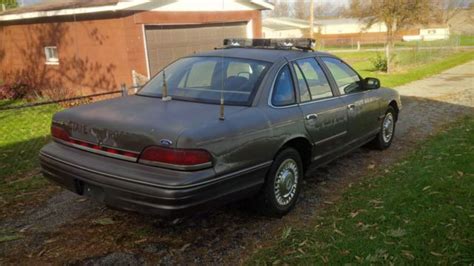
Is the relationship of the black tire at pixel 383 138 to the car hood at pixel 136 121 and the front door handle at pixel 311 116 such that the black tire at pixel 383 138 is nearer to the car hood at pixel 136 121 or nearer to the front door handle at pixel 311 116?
the front door handle at pixel 311 116

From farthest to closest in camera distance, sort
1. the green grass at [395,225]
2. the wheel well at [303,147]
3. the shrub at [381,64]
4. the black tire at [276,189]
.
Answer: the shrub at [381,64]
the wheel well at [303,147]
the black tire at [276,189]
the green grass at [395,225]

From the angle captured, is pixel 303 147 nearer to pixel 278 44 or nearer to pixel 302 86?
pixel 302 86

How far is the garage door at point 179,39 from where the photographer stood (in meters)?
12.5

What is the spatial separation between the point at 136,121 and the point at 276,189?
1.48 metres

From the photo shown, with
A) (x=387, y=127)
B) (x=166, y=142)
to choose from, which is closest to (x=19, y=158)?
(x=166, y=142)

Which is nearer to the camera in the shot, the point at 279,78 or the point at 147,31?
the point at 279,78

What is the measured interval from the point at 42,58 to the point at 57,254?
12.3 m

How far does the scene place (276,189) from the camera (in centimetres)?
407

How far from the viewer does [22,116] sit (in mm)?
10484

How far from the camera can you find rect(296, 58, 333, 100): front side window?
460cm

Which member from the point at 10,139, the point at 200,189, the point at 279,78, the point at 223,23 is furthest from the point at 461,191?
the point at 223,23

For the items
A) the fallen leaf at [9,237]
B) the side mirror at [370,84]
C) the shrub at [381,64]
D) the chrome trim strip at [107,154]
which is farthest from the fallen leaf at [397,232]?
the shrub at [381,64]

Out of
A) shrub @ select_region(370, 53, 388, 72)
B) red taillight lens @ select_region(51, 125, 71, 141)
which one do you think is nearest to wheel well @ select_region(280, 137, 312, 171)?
red taillight lens @ select_region(51, 125, 71, 141)

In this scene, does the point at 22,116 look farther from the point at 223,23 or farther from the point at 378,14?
the point at 378,14
